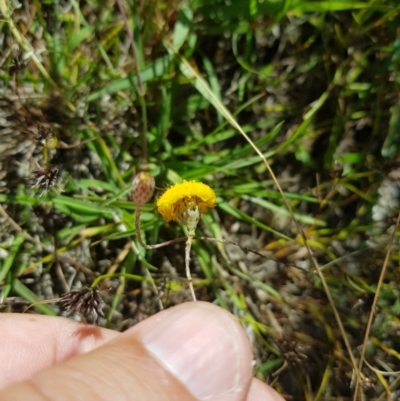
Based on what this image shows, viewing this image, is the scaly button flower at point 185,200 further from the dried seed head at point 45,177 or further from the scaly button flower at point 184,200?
the dried seed head at point 45,177

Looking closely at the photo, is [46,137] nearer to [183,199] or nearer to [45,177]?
[45,177]

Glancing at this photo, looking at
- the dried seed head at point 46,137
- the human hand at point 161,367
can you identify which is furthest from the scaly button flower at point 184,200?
the dried seed head at point 46,137

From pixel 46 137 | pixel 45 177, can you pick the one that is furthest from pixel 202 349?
pixel 46 137

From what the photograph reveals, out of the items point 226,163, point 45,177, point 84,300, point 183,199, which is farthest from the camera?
point 226,163

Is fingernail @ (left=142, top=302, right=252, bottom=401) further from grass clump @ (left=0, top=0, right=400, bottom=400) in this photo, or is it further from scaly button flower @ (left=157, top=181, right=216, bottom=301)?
grass clump @ (left=0, top=0, right=400, bottom=400)

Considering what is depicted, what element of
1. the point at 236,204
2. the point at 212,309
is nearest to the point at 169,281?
the point at 236,204

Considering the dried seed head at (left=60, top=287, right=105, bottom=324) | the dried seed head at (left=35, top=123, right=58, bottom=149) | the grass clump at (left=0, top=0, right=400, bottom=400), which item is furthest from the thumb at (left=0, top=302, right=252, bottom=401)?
the dried seed head at (left=35, top=123, right=58, bottom=149)
